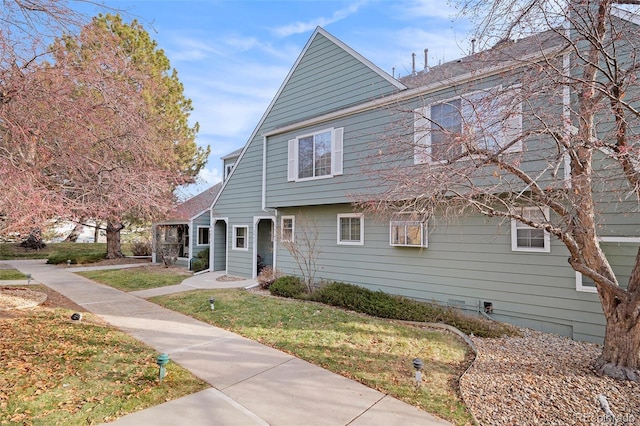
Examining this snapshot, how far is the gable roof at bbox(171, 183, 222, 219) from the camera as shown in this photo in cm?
1712

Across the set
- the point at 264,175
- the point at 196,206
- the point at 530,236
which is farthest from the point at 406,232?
the point at 196,206

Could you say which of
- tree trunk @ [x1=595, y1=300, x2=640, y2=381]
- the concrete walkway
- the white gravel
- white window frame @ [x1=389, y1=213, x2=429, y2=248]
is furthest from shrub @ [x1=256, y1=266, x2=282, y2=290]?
tree trunk @ [x1=595, y1=300, x2=640, y2=381]

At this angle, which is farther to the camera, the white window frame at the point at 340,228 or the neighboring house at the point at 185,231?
the neighboring house at the point at 185,231

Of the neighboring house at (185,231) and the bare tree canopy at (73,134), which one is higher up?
the bare tree canopy at (73,134)

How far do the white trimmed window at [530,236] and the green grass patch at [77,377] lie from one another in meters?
7.03

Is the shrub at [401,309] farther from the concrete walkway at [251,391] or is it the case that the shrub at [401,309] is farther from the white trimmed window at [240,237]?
the white trimmed window at [240,237]

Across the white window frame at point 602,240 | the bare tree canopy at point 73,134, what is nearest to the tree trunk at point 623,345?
the white window frame at point 602,240

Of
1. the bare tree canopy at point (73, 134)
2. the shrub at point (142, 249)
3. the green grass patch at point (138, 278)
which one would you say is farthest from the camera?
the shrub at point (142, 249)

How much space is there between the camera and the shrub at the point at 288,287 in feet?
31.9

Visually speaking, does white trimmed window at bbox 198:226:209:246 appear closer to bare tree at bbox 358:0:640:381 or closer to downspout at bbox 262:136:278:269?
downspout at bbox 262:136:278:269

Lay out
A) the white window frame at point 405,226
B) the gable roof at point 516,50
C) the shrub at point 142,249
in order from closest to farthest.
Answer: the gable roof at point 516,50 < the white window frame at point 405,226 < the shrub at point 142,249

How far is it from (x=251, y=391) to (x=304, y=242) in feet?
24.3

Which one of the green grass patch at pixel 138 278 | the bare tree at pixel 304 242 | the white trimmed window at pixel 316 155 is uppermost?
the white trimmed window at pixel 316 155

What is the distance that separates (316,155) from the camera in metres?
10.6
